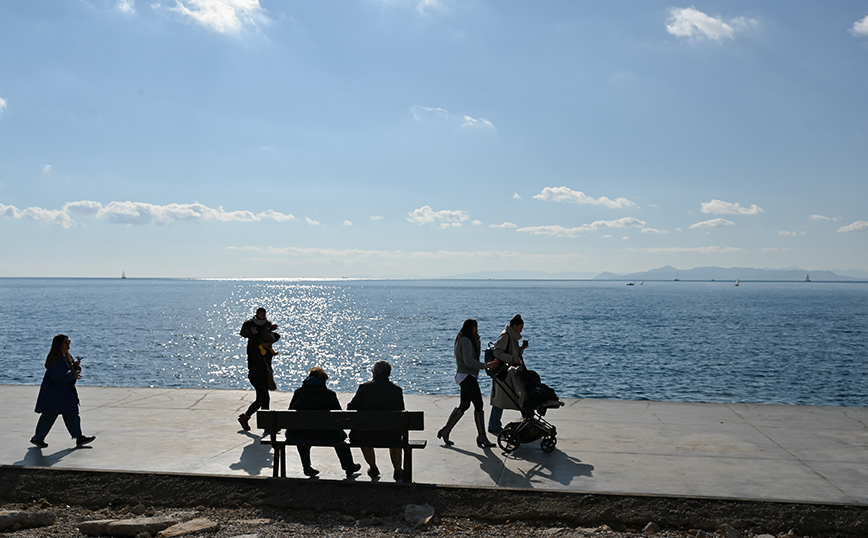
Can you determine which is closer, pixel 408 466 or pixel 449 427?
pixel 408 466

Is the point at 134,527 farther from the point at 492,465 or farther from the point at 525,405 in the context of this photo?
the point at 525,405

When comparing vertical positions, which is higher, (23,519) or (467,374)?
(467,374)

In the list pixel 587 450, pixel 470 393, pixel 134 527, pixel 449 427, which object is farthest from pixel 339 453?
pixel 587 450

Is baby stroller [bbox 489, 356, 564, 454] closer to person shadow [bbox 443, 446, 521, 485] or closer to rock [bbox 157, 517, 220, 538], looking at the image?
person shadow [bbox 443, 446, 521, 485]

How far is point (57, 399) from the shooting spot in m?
8.67

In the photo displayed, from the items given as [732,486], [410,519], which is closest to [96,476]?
[410,519]

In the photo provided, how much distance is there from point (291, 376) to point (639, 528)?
1136 inches

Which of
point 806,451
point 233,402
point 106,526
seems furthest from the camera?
point 233,402

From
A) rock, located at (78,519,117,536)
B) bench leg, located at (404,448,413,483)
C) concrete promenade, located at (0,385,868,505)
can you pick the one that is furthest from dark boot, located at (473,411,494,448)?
rock, located at (78,519,117,536)

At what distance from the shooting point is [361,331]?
64.0 metres

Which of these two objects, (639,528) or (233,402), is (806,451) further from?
(233,402)

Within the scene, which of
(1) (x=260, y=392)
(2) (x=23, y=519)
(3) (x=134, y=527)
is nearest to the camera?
(3) (x=134, y=527)

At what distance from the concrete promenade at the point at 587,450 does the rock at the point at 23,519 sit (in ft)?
3.60

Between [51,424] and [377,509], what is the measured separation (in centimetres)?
472
